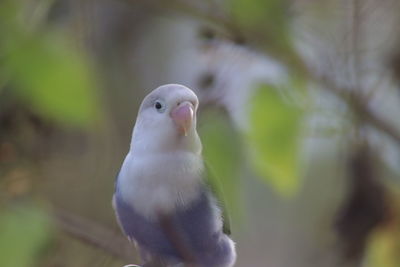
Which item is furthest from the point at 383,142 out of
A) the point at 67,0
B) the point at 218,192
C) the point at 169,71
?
the point at 218,192

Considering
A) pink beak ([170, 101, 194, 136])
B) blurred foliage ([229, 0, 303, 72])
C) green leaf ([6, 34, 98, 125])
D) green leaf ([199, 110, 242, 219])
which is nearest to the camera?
pink beak ([170, 101, 194, 136])

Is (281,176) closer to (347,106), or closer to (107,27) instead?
(347,106)

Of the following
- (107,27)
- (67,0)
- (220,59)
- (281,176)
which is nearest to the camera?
(220,59)

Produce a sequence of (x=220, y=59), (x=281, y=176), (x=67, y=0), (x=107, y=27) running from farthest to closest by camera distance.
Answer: (x=107, y=27) → (x=67, y=0) → (x=281, y=176) → (x=220, y=59)

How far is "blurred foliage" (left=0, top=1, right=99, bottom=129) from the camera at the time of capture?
560 millimetres

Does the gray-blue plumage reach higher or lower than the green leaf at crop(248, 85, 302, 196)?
higher

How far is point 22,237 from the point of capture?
1.96 feet

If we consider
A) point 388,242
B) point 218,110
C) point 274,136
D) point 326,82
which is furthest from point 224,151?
point 388,242

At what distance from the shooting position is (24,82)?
0.56 m

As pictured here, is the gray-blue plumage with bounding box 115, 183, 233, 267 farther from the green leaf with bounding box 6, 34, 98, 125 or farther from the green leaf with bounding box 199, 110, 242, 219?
the green leaf with bounding box 6, 34, 98, 125

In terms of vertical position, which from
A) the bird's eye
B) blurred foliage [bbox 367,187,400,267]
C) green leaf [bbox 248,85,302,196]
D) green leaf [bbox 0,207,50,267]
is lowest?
blurred foliage [bbox 367,187,400,267]

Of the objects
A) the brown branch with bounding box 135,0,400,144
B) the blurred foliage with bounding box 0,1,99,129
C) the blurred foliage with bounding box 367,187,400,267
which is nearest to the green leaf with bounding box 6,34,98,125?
the blurred foliage with bounding box 0,1,99,129

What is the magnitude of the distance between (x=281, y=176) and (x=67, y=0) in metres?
0.45

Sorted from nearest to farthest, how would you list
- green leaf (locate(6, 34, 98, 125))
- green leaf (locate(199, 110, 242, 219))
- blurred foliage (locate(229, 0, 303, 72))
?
green leaf (locate(199, 110, 242, 219)) < green leaf (locate(6, 34, 98, 125)) < blurred foliage (locate(229, 0, 303, 72))
